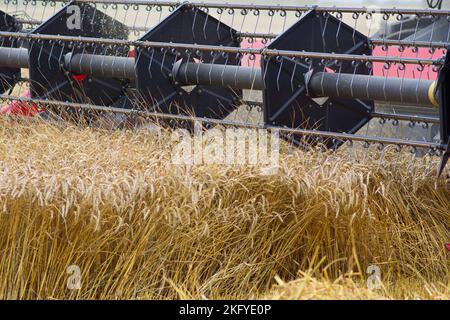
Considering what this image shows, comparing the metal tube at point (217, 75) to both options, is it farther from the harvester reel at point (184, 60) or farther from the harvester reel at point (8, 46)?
the harvester reel at point (8, 46)

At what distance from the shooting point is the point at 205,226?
4840 mm

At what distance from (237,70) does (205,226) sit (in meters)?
2.27

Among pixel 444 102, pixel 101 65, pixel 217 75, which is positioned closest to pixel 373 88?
pixel 444 102

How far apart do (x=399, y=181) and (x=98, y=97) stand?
11.0 ft

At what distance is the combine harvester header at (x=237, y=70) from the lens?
20.1 ft

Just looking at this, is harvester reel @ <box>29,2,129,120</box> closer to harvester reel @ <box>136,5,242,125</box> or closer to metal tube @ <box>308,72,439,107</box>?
harvester reel @ <box>136,5,242,125</box>

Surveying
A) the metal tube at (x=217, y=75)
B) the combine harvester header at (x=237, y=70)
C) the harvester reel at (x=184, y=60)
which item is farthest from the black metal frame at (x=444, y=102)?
the harvester reel at (x=184, y=60)

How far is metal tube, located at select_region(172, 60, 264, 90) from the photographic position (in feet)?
22.2

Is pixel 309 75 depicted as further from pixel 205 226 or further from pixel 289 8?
pixel 205 226

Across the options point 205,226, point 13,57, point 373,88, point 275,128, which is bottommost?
point 205,226

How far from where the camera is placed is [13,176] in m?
4.90

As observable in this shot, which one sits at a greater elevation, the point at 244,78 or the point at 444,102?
the point at 244,78

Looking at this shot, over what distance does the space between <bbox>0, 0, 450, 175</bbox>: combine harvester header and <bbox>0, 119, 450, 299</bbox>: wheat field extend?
504 mm

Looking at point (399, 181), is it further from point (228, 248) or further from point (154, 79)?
point (154, 79)
